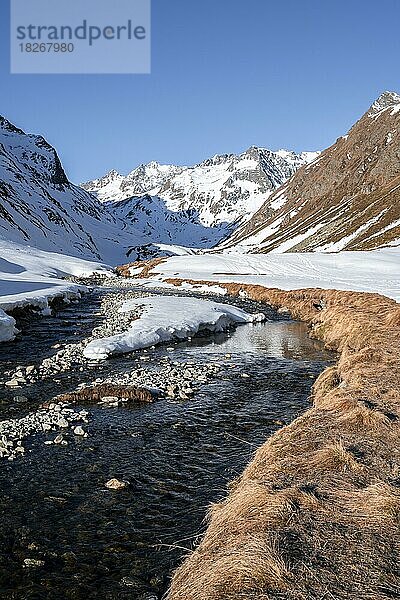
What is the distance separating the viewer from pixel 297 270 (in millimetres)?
79375

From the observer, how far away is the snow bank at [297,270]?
2285 inches

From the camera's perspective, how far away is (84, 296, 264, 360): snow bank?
27.0m

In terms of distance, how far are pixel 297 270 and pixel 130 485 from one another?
2769 inches

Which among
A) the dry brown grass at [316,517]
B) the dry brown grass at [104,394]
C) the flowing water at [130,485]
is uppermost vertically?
the dry brown grass at [316,517]

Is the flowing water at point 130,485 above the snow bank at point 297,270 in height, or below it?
below

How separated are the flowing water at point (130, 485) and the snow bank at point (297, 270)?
105 feet

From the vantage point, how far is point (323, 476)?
32.4 feet

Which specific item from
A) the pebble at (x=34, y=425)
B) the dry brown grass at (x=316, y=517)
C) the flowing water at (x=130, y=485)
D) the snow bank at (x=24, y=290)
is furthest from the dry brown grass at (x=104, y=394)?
the snow bank at (x=24, y=290)

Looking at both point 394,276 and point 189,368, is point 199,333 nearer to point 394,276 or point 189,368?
point 189,368

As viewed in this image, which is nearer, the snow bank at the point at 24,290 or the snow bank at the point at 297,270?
the snow bank at the point at 24,290

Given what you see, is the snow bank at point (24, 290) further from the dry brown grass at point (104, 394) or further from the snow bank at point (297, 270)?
the snow bank at point (297, 270)

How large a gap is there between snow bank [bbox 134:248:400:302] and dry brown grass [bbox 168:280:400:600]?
35980 millimetres

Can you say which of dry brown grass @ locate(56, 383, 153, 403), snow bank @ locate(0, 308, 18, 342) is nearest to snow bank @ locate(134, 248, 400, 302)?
snow bank @ locate(0, 308, 18, 342)

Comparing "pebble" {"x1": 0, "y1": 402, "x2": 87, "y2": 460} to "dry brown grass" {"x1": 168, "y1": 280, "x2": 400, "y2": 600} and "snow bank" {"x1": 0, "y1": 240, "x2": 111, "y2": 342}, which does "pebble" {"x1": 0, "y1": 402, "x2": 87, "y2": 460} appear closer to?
"dry brown grass" {"x1": 168, "y1": 280, "x2": 400, "y2": 600}
